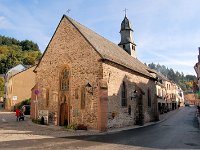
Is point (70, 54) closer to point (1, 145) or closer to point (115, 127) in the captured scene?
point (115, 127)

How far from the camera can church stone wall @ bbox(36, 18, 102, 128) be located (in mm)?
21452

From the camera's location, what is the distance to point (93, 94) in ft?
69.9

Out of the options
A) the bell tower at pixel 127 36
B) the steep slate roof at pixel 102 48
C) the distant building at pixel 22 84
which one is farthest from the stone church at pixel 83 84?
the distant building at pixel 22 84

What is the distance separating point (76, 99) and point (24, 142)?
8669mm

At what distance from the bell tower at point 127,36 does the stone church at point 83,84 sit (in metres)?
12.2

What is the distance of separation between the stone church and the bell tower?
12.2 metres

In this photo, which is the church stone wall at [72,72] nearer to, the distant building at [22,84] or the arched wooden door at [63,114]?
the arched wooden door at [63,114]

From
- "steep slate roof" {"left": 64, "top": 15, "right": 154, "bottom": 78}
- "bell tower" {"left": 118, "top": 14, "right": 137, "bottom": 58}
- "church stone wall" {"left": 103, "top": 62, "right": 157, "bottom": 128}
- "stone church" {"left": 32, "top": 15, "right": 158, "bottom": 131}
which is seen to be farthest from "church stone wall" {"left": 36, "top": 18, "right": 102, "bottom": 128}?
"bell tower" {"left": 118, "top": 14, "right": 137, "bottom": 58}

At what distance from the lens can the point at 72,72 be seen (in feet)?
75.7

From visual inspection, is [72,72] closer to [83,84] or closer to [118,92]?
[83,84]

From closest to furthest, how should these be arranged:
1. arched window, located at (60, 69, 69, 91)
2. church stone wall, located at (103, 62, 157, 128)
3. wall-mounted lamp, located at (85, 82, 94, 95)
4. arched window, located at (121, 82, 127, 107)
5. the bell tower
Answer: wall-mounted lamp, located at (85, 82, 94, 95) → church stone wall, located at (103, 62, 157, 128) → arched window, located at (60, 69, 69, 91) → arched window, located at (121, 82, 127, 107) → the bell tower

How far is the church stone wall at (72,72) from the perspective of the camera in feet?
70.4

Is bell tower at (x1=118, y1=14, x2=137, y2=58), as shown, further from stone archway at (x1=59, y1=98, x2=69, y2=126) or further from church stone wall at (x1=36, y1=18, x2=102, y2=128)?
stone archway at (x1=59, y1=98, x2=69, y2=126)


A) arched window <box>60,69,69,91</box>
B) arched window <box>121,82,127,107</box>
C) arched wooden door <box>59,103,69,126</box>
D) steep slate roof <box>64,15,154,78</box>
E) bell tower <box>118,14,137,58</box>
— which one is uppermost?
bell tower <box>118,14,137,58</box>
